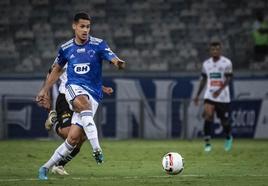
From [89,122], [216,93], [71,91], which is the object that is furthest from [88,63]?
[216,93]

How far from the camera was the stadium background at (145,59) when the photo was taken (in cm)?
2458

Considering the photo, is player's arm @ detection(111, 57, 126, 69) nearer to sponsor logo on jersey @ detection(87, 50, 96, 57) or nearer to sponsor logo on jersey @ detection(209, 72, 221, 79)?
sponsor logo on jersey @ detection(87, 50, 96, 57)

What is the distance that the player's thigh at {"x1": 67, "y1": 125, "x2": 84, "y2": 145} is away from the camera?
11695mm

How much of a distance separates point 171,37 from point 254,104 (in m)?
3.87

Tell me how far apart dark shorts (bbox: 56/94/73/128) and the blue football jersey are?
1.00 m

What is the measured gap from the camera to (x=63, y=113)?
13102 mm

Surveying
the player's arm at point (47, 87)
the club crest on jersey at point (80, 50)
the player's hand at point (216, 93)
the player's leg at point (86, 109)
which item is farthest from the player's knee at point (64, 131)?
the player's hand at point (216, 93)

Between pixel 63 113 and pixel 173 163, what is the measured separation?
2.12 meters

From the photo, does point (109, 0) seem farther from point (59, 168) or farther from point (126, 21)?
point (59, 168)

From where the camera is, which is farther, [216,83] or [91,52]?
[216,83]

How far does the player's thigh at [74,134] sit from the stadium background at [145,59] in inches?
502

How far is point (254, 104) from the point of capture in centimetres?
2455

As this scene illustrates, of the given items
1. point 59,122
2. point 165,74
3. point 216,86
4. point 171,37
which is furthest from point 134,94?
point 59,122

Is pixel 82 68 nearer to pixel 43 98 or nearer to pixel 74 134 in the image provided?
pixel 43 98
